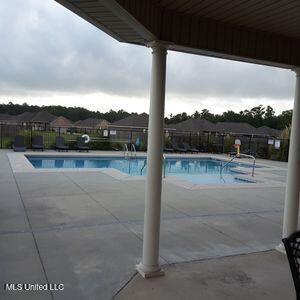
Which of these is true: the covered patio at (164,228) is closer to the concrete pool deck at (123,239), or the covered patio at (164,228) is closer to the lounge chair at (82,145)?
the concrete pool deck at (123,239)

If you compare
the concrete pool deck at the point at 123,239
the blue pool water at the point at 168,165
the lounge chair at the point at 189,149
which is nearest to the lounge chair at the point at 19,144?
the blue pool water at the point at 168,165

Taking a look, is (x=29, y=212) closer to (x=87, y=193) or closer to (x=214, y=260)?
(x=87, y=193)

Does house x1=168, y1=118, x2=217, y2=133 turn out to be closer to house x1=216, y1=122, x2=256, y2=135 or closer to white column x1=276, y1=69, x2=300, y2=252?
house x1=216, y1=122, x2=256, y2=135

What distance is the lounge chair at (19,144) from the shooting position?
16.5m

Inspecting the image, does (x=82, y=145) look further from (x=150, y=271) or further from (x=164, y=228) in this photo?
(x=150, y=271)

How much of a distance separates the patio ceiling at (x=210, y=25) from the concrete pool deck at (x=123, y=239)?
251cm

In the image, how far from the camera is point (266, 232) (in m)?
5.57

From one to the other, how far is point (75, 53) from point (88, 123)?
35357 mm

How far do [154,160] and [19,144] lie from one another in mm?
14547

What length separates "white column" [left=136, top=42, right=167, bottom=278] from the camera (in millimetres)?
3588

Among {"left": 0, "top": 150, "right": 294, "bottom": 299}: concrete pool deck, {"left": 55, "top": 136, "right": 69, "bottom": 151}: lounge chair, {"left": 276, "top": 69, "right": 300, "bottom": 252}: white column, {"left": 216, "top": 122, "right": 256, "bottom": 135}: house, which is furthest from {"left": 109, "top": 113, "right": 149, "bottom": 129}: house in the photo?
{"left": 276, "top": 69, "right": 300, "bottom": 252}: white column

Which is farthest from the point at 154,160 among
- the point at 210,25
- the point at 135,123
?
the point at 135,123

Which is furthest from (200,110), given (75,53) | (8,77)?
(75,53)

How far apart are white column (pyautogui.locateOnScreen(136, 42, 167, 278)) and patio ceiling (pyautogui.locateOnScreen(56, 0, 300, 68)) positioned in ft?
0.93
